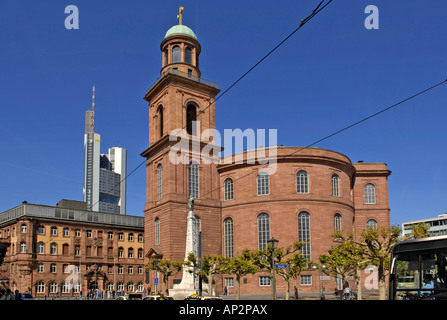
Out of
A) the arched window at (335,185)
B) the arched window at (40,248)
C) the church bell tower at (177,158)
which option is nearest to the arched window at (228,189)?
the church bell tower at (177,158)

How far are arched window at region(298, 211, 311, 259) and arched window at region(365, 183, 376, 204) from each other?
39.9 ft

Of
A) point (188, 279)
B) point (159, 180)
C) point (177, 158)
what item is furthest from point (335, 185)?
point (188, 279)

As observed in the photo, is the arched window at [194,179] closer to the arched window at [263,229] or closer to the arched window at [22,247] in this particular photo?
the arched window at [263,229]

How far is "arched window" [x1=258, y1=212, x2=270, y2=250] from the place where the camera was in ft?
167

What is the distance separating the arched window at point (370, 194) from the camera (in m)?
58.6

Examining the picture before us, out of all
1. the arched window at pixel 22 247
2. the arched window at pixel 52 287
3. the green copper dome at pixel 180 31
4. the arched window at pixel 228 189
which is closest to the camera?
the arched window at pixel 228 189

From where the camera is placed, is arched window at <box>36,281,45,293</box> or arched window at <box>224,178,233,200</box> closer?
arched window at <box>224,178,233,200</box>

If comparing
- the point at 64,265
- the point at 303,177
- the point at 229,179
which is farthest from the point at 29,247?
the point at 303,177

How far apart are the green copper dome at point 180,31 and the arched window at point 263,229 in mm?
25237

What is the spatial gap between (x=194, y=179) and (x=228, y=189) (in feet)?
14.6

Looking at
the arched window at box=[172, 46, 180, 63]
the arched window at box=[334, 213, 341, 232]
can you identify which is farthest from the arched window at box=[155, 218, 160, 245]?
the arched window at box=[172, 46, 180, 63]

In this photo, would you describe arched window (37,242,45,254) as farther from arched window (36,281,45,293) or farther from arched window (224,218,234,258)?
arched window (224,218,234,258)
